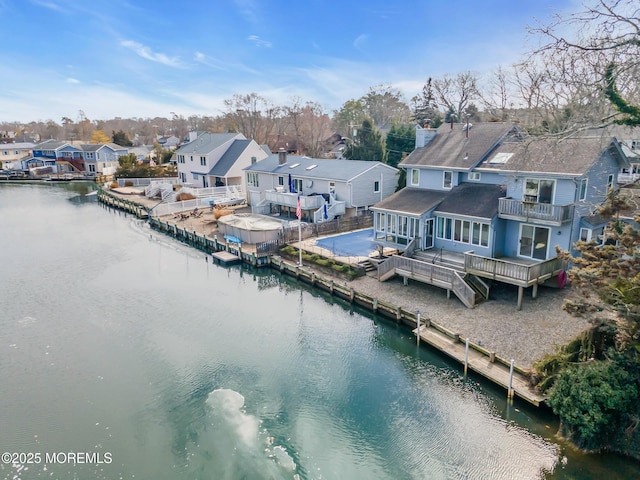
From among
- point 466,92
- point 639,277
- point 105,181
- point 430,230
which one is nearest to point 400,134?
point 466,92

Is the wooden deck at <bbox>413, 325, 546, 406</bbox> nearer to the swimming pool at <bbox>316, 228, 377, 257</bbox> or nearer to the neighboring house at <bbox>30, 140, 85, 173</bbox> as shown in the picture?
the swimming pool at <bbox>316, 228, 377, 257</bbox>

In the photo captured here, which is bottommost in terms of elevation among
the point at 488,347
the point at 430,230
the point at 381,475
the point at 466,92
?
the point at 381,475

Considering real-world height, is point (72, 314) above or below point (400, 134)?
below

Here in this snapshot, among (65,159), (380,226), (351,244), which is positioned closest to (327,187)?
(351,244)

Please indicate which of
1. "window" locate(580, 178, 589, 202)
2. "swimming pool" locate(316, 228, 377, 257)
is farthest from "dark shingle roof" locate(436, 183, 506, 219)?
"swimming pool" locate(316, 228, 377, 257)

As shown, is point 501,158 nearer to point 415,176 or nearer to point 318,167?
point 415,176

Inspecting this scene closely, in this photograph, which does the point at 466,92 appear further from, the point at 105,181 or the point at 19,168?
the point at 19,168
